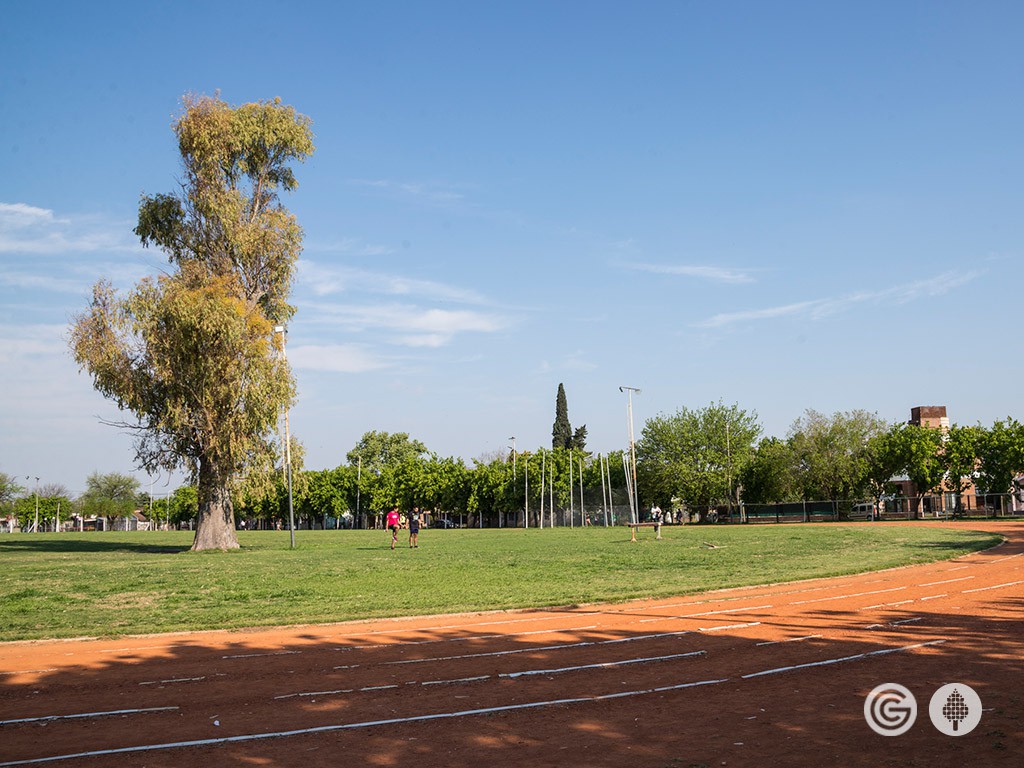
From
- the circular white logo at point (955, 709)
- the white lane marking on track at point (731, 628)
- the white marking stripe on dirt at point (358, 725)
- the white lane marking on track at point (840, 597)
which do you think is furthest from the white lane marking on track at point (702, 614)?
the circular white logo at point (955, 709)

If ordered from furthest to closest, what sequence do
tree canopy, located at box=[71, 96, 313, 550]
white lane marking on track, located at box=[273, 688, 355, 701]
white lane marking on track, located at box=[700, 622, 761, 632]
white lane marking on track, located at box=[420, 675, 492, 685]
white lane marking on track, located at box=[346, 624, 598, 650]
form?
tree canopy, located at box=[71, 96, 313, 550] → white lane marking on track, located at box=[700, 622, 761, 632] → white lane marking on track, located at box=[346, 624, 598, 650] → white lane marking on track, located at box=[420, 675, 492, 685] → white lane marking on track, located at box=[273, 688, 355, 701]

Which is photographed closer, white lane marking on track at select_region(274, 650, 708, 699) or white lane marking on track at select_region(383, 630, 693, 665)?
white lane marking on track at select_region(274, 650, 708, 699)

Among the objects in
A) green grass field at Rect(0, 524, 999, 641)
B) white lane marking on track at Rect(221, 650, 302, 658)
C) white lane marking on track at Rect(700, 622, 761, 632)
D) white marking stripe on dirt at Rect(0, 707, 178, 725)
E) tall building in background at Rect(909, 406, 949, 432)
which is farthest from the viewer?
tall building in background at Rect(909, 406, 949, 432)

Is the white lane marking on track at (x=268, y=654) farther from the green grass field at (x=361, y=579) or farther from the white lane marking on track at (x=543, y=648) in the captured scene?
the green grass field at (x=361, y=579)

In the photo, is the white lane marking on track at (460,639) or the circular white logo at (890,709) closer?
A: the circular white logo at (890,709)

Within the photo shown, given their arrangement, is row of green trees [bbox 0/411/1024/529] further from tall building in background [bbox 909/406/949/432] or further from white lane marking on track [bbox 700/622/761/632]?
white lane marking on track [bbox 700/622/761/632]

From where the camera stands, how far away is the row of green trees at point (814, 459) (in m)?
80.5

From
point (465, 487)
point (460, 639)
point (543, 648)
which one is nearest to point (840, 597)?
point (543, 648)

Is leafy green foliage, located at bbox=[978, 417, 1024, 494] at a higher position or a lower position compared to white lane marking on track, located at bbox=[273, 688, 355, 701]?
higher

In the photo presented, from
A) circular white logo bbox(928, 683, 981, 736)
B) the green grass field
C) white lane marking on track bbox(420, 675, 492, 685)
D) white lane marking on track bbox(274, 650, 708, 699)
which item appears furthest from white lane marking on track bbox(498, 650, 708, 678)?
the green grass field

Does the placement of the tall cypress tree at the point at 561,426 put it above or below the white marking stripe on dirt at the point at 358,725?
above

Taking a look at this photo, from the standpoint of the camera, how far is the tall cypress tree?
5261 inches

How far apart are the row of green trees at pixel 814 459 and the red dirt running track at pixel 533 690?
230 ft

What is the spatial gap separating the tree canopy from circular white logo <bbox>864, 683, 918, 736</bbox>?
3401 cm
